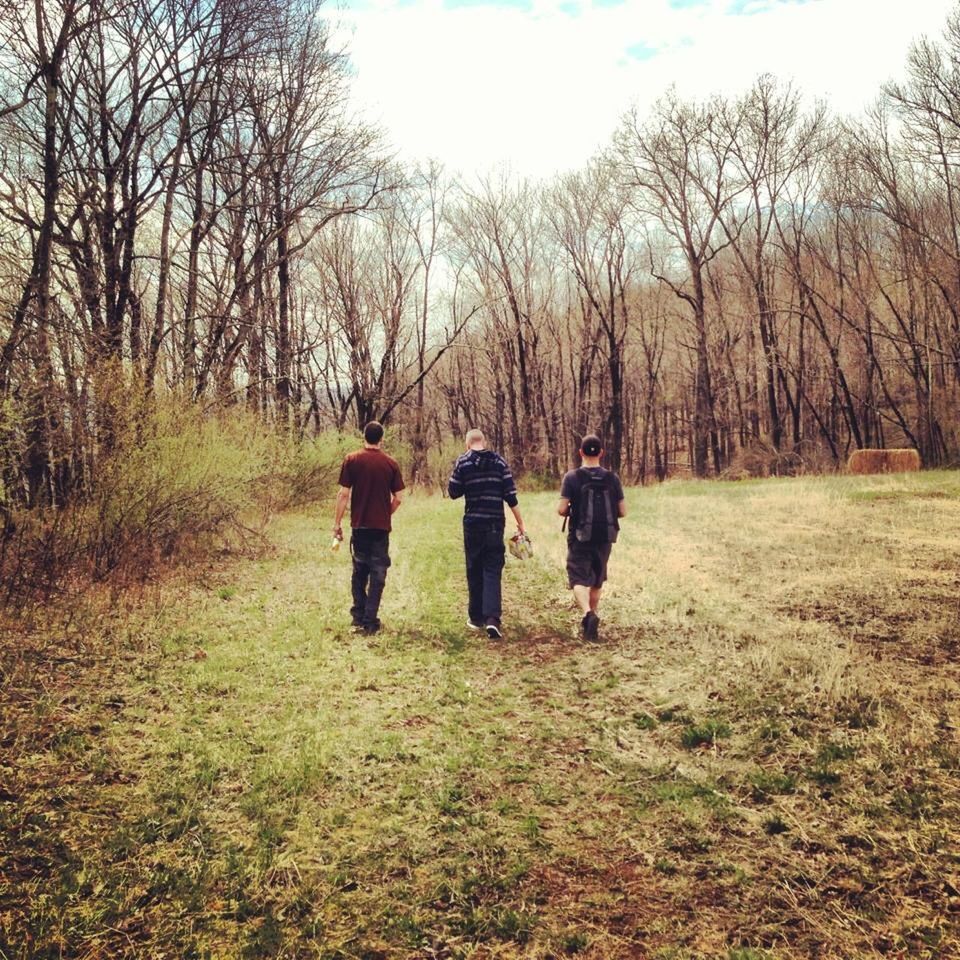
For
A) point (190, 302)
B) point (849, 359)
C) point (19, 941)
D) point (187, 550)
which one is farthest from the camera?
point (849, 359)

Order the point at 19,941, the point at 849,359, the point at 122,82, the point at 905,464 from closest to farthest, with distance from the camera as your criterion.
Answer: the point at 19,941 < the point at 122,82 < the point at 905,464 < the point at 849,359

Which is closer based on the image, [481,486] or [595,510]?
[595,510]

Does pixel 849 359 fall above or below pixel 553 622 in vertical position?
above

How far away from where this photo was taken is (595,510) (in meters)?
7.81

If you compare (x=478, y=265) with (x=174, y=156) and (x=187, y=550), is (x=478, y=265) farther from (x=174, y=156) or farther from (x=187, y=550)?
(x=187, y=550)

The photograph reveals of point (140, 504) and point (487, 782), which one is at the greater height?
point (140, 504)

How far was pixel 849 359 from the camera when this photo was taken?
37719 millimetres

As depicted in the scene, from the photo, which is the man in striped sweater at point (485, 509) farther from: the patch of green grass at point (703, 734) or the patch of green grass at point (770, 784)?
the patch of green grass at point (770, 784)

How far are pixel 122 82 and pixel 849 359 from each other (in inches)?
1418

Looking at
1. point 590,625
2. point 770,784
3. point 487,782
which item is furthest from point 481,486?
point 770,784

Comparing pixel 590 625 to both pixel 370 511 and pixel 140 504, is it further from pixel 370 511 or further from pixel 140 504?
pixel 140 504

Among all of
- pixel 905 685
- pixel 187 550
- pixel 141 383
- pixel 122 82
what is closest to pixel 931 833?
pixel 905 685

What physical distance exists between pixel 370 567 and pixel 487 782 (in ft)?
12.8

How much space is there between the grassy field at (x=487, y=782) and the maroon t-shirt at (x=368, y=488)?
1.34 m
